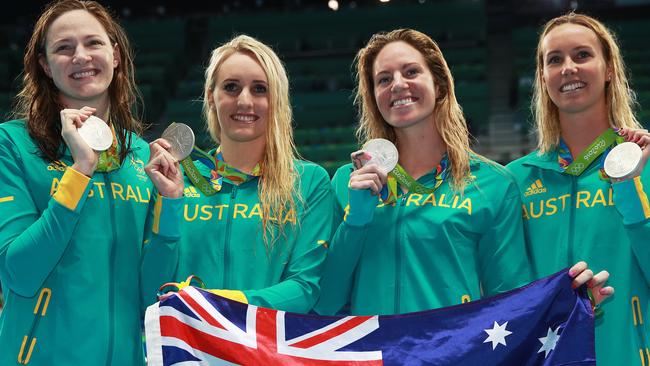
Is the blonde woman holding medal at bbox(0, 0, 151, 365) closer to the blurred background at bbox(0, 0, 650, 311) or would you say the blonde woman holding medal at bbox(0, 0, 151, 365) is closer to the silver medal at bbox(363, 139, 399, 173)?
the silver medal at bbox(363, 139, 399, 173)

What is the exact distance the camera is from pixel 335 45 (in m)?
15.2

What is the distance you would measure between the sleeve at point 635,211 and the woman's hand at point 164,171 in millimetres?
1523

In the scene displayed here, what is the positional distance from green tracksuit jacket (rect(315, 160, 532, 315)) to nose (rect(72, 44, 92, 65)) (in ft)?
3.58

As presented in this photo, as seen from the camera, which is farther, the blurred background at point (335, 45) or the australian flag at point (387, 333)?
the blurred background at point (335, 45)

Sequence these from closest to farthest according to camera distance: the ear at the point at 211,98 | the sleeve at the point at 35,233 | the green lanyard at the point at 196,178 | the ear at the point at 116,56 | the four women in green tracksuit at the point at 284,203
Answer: the sleeve at the point at 35,233, the four women in green tracksuit at the point at 284,203, the green lanyard at the point at 196,178, the ear at the point at 116,56, the ear at the point at 211,98

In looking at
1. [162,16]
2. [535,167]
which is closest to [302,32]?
[162,16]

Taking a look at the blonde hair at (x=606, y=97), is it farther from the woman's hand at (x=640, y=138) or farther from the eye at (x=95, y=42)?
the eye at (x=95, y=42)

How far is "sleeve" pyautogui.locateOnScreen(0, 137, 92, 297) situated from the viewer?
272 centimetres

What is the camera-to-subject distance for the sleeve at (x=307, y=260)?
2967 millimetres

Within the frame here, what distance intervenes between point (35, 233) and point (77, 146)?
12.3 inches

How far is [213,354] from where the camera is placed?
2.81 meters

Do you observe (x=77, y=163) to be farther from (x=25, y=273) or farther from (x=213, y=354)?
(x=213, y=354)

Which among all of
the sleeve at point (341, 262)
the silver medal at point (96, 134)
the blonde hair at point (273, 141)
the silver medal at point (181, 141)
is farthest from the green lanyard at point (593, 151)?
the silver medal at point (96, 134)

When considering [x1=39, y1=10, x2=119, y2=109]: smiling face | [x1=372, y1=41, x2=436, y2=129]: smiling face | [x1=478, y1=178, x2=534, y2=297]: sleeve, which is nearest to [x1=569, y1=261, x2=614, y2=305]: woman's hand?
[x1=478, y1=178, x2=534, y2=297]: sleeve
